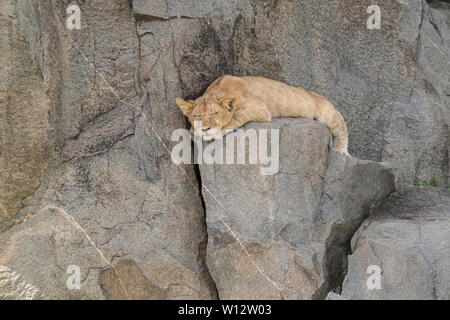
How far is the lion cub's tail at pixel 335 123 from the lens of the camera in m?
7.09

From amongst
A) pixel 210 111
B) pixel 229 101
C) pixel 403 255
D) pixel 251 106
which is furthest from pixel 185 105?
pixel 403 255

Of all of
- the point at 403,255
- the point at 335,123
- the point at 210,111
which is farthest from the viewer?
the point at 335,123

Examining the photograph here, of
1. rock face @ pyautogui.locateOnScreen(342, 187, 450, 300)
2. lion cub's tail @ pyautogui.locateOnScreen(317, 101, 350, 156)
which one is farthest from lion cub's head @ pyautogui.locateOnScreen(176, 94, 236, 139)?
rock face @ pyautogui.locateOnScreen(342, 187, 450, 300)

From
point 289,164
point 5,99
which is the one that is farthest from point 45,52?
point 289,164

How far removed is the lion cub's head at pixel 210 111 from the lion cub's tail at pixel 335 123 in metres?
1.25

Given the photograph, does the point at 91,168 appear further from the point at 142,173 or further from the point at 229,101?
the point at 229,101

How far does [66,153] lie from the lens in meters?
6.41

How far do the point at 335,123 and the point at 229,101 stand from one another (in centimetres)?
153

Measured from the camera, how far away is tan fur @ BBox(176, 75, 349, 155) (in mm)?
6270

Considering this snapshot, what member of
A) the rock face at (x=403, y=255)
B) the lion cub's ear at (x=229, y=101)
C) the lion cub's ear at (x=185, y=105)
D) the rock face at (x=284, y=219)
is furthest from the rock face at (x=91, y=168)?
the rock face at (x=403, y=255)

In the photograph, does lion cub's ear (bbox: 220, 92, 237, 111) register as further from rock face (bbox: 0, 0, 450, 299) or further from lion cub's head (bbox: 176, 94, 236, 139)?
rock face (bbox: 0, 0, 450, 299)

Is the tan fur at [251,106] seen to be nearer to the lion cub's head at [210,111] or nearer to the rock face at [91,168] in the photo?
the lion cub's head at [210,111]

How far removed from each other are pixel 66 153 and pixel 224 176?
5.38 feet

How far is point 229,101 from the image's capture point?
631 centimetres
